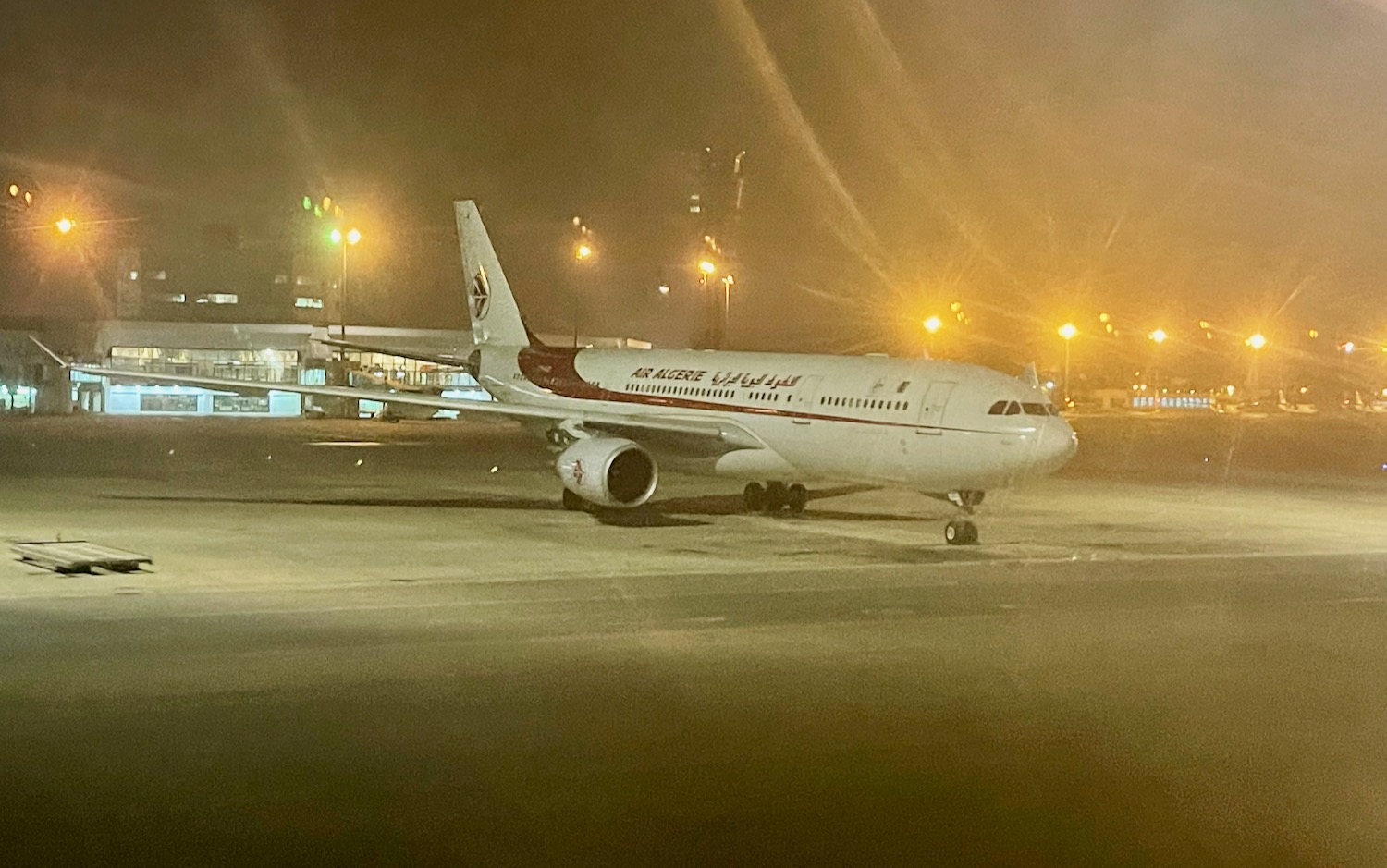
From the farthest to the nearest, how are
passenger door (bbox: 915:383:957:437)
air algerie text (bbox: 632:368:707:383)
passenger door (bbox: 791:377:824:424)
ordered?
air algerie text (bbox: 632:368:707:383) < passenger door (bbox: 791:377:824:424) < passenger door (bbox: 915:383:957:437)

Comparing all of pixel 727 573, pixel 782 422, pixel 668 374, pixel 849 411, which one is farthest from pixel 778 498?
pixel 727 573

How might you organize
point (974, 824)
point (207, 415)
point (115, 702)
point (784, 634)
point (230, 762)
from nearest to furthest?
point (974, 824)
point (230, 762)
point (115, 702)
point (784, 634)
point (207, 415)

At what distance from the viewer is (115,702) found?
33.8 feet

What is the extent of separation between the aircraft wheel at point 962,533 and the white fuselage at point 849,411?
0.81m

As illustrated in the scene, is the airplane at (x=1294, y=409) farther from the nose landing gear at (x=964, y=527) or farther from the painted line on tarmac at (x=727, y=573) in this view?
the painted line on tarmac at (x=727, y=573)

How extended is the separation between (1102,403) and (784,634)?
98.3 meters

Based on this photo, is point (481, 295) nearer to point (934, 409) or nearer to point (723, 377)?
point (723, 377)

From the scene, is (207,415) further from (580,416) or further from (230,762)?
(230,762)

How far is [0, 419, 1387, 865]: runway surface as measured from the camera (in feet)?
24.9

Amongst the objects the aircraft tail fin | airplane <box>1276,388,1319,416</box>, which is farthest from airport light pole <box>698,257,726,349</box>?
airplane <box>1276,388,1319,416</box>

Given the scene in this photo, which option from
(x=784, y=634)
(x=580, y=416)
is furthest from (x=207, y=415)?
(x=784, y=634)

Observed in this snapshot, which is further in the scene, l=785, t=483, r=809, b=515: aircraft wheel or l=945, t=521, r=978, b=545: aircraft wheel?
l=785, t=483, r=809, b=515: aircraft wheel

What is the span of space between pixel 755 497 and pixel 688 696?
16.6 meters

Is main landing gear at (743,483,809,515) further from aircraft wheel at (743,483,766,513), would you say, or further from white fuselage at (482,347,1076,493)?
white fuselage at (482,347,1076,493)
